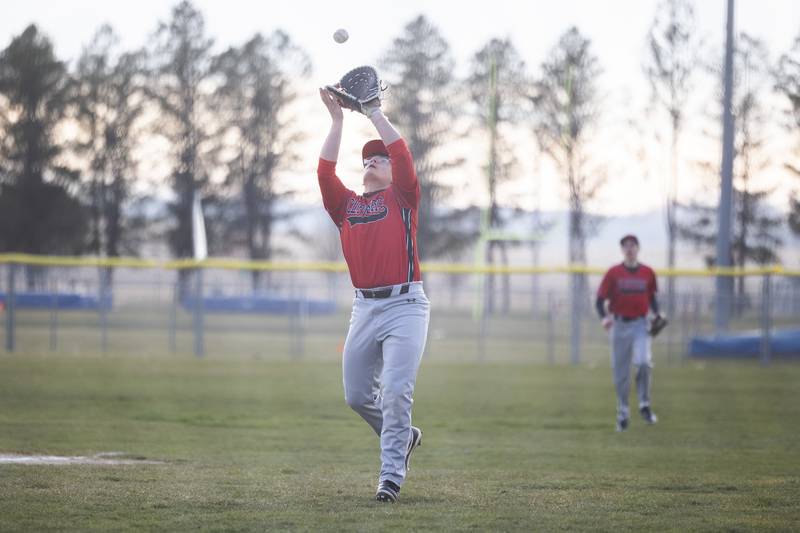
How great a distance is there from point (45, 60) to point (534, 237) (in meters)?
22.2

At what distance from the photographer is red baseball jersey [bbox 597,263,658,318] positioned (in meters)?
13.6

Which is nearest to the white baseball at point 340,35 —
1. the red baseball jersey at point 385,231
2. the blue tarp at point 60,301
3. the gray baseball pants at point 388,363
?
the red baseball jersey at point 385,231

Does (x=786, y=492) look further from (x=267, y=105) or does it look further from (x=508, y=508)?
(x=267, y=105)

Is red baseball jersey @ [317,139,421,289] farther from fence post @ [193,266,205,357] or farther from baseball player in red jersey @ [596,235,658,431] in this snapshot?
fence post @ [193,266,205,357]

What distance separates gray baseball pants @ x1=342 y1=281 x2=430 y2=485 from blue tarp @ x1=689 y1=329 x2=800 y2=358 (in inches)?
831

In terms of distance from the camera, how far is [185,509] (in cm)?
626

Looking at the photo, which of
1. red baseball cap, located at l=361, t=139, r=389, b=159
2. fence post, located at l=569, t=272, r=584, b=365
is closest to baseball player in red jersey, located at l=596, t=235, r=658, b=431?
red baseball cap, located at l=361, t=139, r=389, b=159

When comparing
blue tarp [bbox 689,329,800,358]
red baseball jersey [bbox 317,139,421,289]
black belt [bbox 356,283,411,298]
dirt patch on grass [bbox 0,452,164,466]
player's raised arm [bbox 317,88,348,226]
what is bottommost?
blue tarp [bbox 689,329,800,358]

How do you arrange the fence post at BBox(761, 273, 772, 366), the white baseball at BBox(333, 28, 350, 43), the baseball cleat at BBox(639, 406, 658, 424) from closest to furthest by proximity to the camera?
the white baseball at BBox(333, 28, 350, 43), the baseball cleat at BBox(639, 406, 658, 424), the fence post at BBox(761, 273, 772, 366)

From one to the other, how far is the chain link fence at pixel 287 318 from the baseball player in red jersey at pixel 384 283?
1783cm

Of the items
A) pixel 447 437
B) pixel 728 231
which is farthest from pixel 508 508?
pixel 728 231

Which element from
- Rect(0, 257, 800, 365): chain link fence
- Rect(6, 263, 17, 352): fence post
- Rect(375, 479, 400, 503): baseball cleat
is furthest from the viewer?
Rect(0, 257, 800, 365): chain link fence

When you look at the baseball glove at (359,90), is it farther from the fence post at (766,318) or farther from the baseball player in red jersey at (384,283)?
the fence post at (766,318)

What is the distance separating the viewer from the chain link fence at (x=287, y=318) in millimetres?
25922
